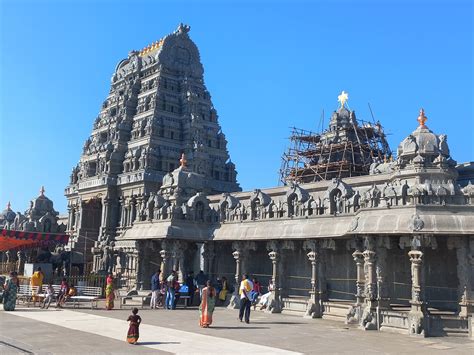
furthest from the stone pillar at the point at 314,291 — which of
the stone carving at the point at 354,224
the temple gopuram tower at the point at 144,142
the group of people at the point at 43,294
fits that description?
the temple gopuram tower at the point at 144,142

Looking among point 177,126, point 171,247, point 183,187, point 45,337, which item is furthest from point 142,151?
point 45,337

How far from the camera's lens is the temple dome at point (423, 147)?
2566cm

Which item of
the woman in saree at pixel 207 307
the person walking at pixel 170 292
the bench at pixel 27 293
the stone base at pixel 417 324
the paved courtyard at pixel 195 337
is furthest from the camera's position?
the bench at pixel 27 293

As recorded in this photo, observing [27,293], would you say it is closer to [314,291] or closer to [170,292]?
[170,292]

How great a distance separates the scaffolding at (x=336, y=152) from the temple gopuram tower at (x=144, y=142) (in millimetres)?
9121

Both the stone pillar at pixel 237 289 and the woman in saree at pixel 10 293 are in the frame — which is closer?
the woman in saree at pixel 10 293

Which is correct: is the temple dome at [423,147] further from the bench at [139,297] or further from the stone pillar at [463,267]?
the bench at [139,297]

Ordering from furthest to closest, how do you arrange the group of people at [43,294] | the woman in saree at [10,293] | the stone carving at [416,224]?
the group of people at [43,294] < the woman in saree at [10,293] < the stone carving at [416,224]

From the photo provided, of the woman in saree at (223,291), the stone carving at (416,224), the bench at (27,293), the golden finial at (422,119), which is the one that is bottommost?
the bench at (27,293)

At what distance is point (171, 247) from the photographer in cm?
3319

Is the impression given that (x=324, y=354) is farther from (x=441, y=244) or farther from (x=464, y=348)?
(x=441, y=244)

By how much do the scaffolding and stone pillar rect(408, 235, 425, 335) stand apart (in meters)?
30.3

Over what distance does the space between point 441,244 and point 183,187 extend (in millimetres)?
20043

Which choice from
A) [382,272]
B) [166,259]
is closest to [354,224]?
[382,272]
